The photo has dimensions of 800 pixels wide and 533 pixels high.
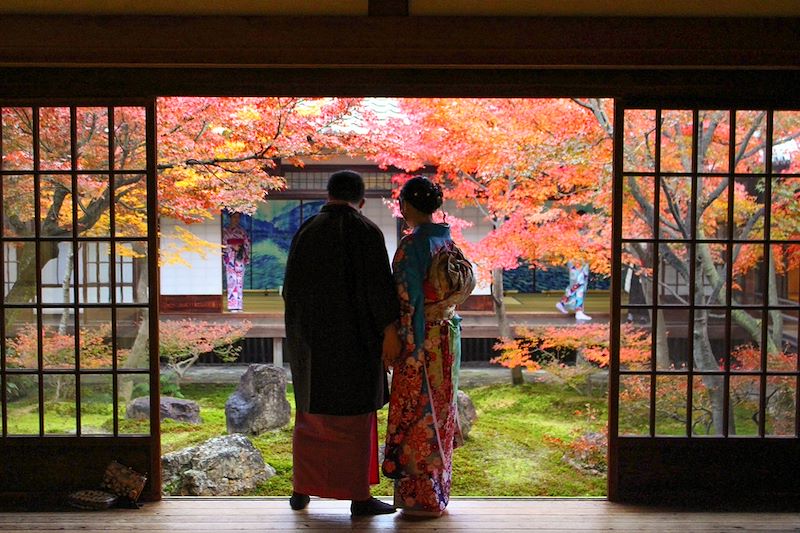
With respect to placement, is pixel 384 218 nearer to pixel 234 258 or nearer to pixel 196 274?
pixel 234 258

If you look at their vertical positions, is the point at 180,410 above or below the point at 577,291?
below

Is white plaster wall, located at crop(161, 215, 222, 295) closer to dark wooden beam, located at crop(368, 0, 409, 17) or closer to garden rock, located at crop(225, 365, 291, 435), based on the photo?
garden rock, located at crop(225, 365, 291, 435)

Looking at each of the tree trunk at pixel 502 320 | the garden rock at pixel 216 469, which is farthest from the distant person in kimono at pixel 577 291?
the garden rock at pixel 216 469

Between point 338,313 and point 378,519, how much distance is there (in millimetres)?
964

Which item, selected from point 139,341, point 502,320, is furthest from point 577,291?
point 139,341

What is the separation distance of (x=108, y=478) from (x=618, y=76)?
125 inches

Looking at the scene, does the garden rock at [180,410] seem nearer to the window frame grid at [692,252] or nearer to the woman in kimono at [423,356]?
the woman in kimono at [423,356]

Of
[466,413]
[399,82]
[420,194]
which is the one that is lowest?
[466,413]

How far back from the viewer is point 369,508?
3160 mm

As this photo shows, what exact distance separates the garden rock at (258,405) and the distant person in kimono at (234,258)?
3.15m

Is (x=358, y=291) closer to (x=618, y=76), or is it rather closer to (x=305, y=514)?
(x=305, y=514)

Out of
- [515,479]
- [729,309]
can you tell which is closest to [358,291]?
[729,309]

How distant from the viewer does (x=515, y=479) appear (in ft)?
20.0

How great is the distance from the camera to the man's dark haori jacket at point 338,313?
3.02 m
